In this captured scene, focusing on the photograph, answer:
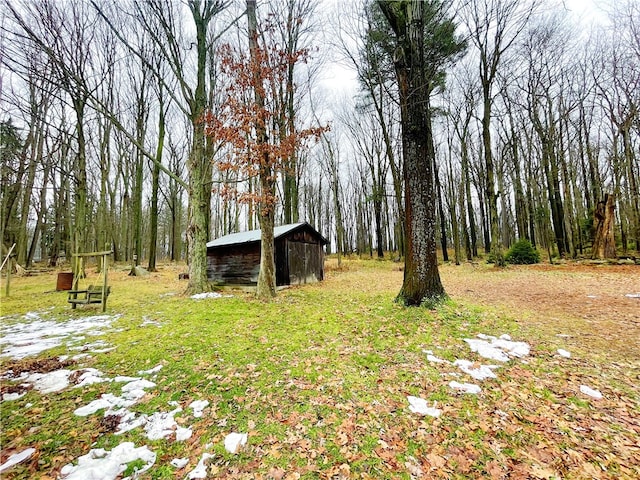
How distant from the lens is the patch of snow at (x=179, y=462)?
7.61 feet

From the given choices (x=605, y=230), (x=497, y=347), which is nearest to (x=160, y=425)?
(x=497, y=347)

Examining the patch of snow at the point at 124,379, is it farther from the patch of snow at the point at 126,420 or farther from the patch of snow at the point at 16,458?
the patch of snow at the point at 16,458

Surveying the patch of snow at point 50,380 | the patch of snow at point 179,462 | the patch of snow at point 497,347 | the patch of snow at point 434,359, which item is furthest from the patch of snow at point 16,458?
the patch of snow at point 497,347

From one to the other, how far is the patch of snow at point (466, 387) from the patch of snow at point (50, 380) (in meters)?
5.01

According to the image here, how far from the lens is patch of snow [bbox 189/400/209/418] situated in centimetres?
298

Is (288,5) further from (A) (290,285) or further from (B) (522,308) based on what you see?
(B) (522,308)

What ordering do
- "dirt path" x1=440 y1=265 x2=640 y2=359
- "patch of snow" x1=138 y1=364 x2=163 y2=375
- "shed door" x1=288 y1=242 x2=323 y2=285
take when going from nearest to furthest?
"patch of snow" x1=138 y1=364 x2=163 y2=375 < "dirt path" x1=440 y1=265 x2=640 y2=359 < "shed door" x1=288 y1=242 x2=323 y2=285

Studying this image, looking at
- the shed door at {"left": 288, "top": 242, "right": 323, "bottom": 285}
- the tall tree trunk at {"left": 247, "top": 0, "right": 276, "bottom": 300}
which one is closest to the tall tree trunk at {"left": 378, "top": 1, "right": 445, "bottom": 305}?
the tall tree trunk at {"left": 247, "top": 0, "right": 276, "bottom": 300}

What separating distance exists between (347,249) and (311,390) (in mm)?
32219

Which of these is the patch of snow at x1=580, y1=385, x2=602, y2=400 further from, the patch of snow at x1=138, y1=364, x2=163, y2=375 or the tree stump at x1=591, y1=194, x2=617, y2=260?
the tree stump at x1=591, y1=194, x2=617, y2=260

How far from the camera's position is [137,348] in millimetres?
4629

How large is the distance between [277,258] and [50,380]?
9.04 m

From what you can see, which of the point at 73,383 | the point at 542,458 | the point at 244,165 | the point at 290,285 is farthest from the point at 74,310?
the point at 542,458

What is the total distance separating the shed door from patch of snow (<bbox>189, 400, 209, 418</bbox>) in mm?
9407
